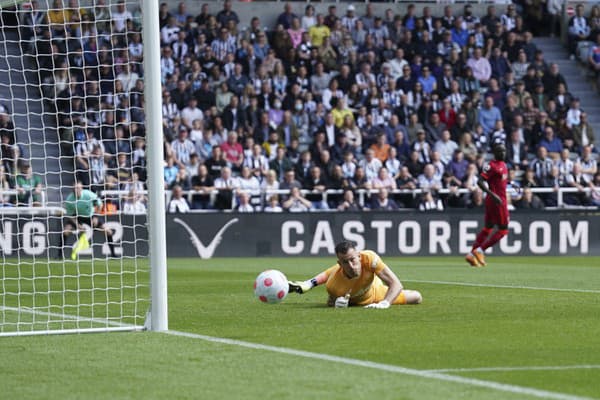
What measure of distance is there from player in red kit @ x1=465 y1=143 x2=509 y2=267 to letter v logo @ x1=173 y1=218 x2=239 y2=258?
21.6 feet

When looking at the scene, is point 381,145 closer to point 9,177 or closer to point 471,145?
point 471,145

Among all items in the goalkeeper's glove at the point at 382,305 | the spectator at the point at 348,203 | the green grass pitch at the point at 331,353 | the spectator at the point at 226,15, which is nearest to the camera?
the green grass pitch at the point at 331,353

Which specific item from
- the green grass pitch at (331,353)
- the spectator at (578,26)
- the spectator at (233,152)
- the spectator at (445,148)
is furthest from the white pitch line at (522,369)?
the spectator at (578,26)

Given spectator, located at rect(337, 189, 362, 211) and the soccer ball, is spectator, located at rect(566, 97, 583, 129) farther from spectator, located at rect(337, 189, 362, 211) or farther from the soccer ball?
the soccer ball

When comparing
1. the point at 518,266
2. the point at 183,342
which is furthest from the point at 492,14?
the point at 183,342

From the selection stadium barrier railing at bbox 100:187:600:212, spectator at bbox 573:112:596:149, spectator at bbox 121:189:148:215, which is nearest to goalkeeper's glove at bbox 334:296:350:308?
spectator at bbox 121:189:148:215

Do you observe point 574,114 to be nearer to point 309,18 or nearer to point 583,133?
point 583,133

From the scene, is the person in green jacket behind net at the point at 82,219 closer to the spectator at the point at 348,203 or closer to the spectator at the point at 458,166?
the spectator at the point at 348,203

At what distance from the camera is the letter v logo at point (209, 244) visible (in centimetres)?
2581

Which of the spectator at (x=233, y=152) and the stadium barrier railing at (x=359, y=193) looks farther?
the spectator at (x=233, y=152)

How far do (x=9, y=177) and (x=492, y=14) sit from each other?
1531 cm

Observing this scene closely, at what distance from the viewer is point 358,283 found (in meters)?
11.7

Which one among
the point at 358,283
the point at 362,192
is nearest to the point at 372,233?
the point at 362,192

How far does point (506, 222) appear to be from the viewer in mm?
21219
